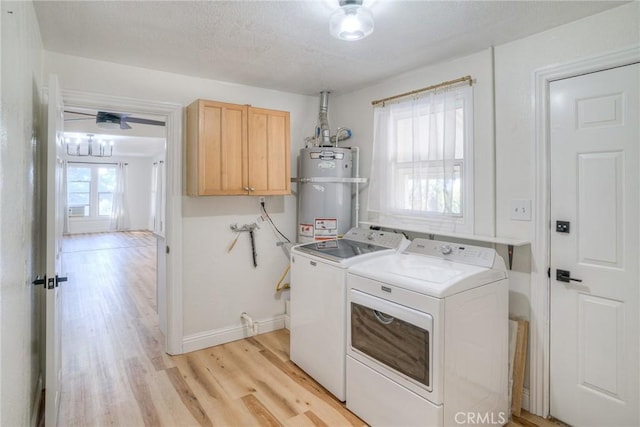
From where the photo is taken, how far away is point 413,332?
181 cm

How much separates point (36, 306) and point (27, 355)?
50cm

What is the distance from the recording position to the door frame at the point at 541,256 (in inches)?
83.5

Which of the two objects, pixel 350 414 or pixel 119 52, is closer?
pixel 350 414

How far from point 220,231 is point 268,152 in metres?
0.84

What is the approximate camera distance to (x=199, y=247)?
3.06 meters

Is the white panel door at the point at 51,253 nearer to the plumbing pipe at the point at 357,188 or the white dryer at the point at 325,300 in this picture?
the white dryer at the point at 325,300

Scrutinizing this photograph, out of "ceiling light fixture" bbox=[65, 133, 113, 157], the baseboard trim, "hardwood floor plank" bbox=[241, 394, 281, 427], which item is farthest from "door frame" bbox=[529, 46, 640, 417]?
"ceiling light fixture" bbox=[65, 133, 113, 157]

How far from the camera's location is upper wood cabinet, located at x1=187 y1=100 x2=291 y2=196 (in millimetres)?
2766

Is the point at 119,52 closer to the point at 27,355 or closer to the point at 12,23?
the point at 12,23

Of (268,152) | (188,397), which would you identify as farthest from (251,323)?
(268,152)

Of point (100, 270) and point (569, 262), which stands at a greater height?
point (569, 262)

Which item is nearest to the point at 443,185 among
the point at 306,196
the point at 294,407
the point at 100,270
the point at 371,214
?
the point at 371,214

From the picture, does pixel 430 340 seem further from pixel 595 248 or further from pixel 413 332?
pixel 595 248

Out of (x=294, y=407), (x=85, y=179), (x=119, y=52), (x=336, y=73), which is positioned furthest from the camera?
(x=85, y=179)
